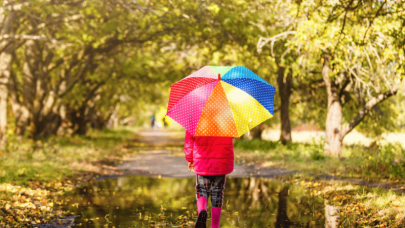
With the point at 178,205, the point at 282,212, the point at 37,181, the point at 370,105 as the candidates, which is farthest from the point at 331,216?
the point at 370,105

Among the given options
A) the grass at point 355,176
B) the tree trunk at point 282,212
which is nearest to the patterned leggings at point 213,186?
the tree trunk at point 282,212

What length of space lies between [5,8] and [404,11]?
376 inches

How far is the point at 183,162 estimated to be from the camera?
16.7 m

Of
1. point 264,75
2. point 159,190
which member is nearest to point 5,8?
point 159,190

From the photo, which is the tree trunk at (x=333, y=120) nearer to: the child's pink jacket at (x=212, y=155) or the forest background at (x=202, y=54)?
the forest background at (x=202, y=54)

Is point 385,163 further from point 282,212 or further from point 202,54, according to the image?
point 202,54

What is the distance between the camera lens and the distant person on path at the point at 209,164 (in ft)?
17.0

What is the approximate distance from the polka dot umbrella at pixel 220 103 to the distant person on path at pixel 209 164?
0.58 ft

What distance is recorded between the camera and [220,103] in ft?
17.3

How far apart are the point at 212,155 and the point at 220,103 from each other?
61 centimetres

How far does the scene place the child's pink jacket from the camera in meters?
5.20

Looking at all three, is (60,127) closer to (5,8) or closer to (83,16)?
(83,16)

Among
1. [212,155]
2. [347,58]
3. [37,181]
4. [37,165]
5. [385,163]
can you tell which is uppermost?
[347,58]

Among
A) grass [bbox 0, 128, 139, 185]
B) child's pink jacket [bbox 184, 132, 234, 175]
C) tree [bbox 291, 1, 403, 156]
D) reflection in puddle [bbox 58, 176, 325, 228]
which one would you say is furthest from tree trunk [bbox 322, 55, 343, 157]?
child's pink jacket [bbox 184, 132, 234, 175]
